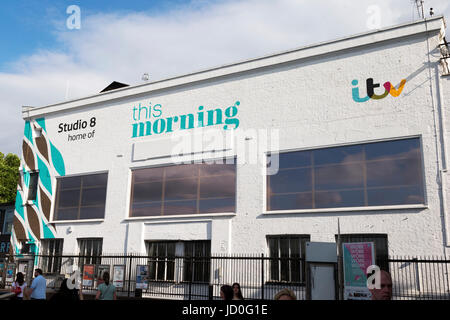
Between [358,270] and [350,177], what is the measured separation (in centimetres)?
604

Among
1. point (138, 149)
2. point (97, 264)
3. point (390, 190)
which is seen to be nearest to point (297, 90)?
point (390, 190)

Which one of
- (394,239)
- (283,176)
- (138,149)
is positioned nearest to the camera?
(394,239)

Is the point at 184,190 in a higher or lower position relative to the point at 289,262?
higher

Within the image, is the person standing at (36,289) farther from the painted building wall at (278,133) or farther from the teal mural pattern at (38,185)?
the teal mural pattern at (38,185)

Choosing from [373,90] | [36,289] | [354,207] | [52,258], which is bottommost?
[36,289]

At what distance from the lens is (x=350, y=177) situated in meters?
17.9

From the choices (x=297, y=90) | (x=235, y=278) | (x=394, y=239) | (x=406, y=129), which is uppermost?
(x=297, y=90)

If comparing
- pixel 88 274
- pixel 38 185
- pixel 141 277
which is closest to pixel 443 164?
pixel 141 277

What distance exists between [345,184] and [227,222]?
5.49 metres

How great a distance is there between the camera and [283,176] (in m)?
19.4

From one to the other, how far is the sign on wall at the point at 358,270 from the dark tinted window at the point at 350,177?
194 inches

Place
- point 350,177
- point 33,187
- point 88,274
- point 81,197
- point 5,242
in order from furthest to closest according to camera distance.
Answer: point 5,242, point 33,187, point 81,197, point 88,274, point 350,177

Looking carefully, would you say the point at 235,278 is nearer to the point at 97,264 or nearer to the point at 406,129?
the point at 97,264

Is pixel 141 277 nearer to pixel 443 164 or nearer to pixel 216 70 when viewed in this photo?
pixel 216 70
